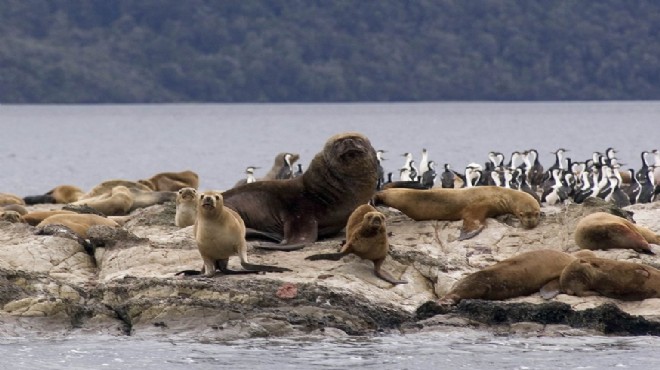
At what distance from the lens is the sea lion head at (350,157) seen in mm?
15734

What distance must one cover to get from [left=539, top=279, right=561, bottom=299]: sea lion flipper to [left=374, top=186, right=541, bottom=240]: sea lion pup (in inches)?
72.3

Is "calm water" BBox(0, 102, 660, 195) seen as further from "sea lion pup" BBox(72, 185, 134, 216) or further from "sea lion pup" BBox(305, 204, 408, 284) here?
"sea lion pup" BBox(305, 204, 408, 284)

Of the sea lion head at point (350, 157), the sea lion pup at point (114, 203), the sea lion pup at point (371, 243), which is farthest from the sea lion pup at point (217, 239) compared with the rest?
the sea lion pup at point (114, 203)

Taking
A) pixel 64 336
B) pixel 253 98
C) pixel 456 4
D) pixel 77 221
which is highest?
pixel 456 4

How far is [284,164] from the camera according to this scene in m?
25.2

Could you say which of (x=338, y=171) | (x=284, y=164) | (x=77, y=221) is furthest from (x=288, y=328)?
(x=284, y=164)

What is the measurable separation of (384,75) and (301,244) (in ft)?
443

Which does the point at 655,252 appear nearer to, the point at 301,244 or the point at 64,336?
the point at 301,244

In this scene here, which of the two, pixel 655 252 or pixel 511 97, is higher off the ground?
pixel 511 97

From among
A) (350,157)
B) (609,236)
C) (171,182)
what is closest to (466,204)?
(350,157)

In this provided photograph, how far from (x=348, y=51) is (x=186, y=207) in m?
133

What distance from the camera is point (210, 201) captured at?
13.7 meters

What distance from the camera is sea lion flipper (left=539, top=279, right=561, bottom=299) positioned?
13578mm

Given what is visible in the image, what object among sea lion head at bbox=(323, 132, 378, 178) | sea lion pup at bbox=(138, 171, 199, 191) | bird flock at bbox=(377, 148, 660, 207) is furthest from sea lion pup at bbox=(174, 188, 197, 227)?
sea lion pup at bbox=(138, 171, 199, 191)
